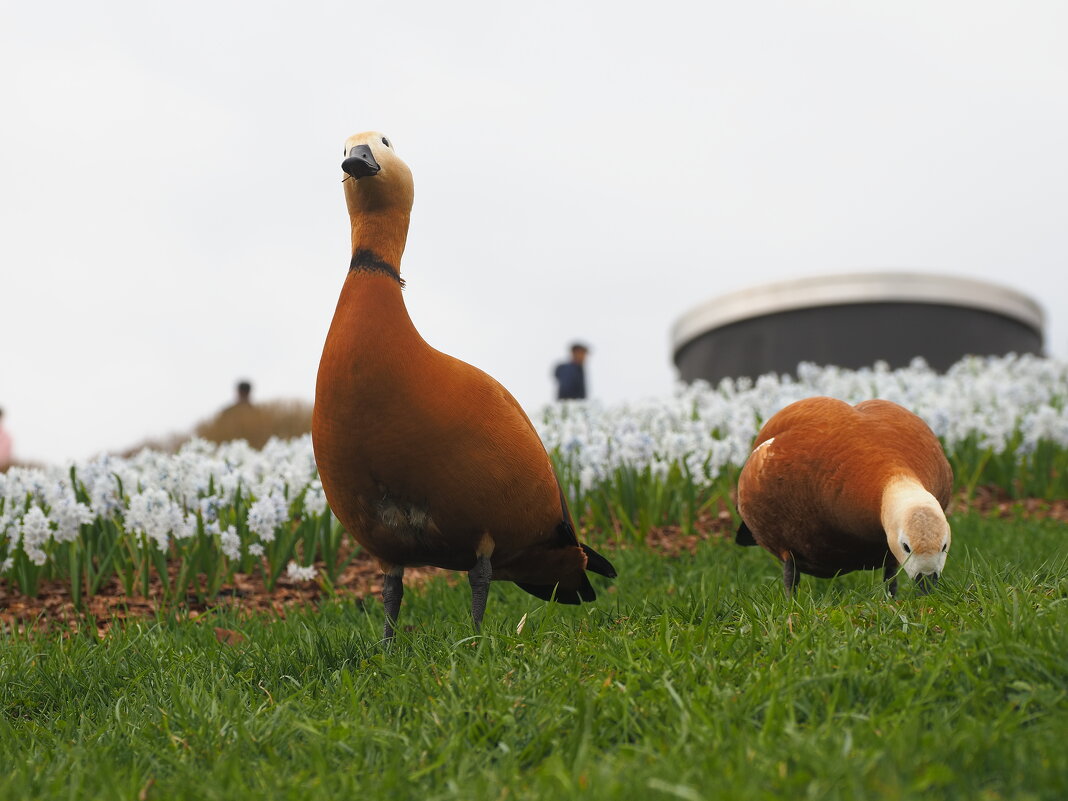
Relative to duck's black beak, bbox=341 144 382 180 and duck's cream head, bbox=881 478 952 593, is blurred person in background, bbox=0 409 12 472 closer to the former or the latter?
duck's black beak, bbox=341 144 382 180

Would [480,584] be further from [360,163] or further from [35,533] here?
[35,533]

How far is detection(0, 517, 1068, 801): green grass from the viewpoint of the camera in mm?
1962

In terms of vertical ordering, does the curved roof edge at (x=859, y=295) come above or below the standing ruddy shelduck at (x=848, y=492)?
above

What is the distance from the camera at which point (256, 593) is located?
5.98 metres

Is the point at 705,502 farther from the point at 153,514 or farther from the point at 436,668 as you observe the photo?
the point at 436,668

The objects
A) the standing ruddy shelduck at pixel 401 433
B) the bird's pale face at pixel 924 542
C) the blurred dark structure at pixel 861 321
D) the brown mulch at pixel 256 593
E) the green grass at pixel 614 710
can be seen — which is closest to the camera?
the green grass at pixel 614 710

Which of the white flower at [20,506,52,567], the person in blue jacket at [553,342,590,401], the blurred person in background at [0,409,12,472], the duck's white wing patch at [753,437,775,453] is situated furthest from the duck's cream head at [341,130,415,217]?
the person in blue jacket at [553,342,590,401]

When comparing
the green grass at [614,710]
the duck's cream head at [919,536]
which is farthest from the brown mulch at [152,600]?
the duck's cream head at [919,536]

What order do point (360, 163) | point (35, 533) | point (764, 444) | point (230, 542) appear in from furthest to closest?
point (230, 542) < point (35, 533) < point (764, 444) < point (360, 163)

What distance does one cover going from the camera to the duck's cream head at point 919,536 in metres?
3.29

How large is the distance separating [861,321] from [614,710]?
50.0ft

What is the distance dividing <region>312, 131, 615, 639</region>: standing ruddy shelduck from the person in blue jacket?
12757 millimetres

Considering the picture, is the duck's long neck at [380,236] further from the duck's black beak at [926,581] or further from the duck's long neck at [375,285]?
the duck's black beak at [926,581]

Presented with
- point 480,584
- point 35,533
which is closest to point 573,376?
point 35,533
